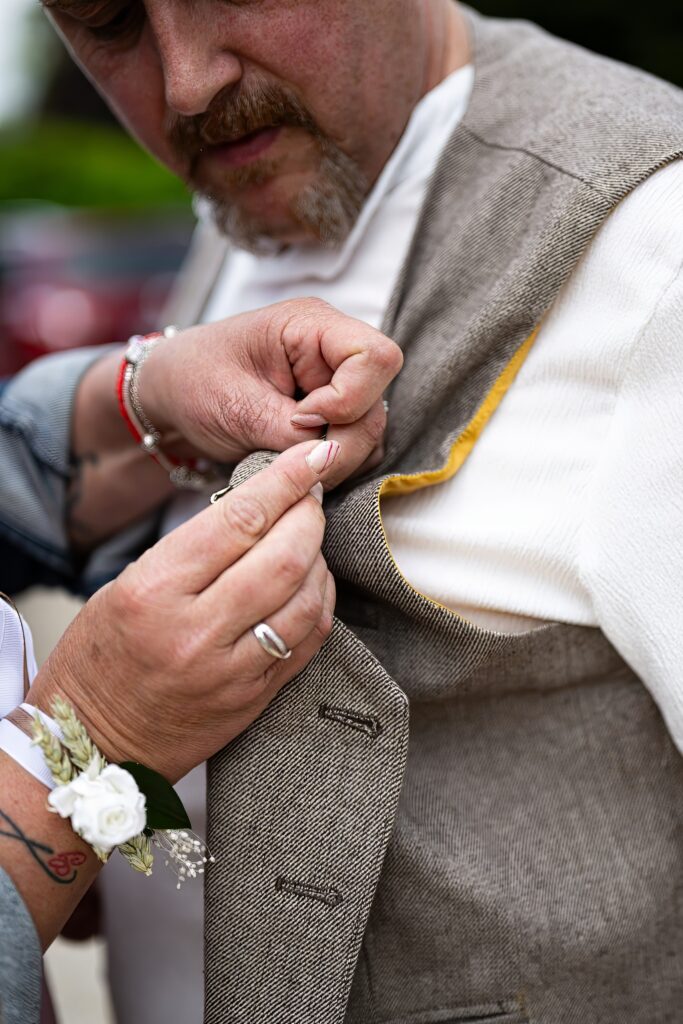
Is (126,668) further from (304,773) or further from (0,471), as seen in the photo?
(0,471)

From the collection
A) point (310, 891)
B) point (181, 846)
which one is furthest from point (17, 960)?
point (310, 891)

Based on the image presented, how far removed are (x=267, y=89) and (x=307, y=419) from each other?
58cm

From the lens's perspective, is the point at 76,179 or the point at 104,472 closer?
the point at 104,472

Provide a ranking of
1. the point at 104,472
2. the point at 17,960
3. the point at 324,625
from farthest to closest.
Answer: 1. the point at 104,472
2. the point at 324,625
3. the point at 17,960

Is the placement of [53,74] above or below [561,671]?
below

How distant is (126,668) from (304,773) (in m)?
0.28

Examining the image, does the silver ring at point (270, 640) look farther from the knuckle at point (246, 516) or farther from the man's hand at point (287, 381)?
the man's hand at point (287, 381)

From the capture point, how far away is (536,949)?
1340 mm

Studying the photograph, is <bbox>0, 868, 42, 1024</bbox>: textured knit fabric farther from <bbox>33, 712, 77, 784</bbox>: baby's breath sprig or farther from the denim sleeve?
the denim sleeve

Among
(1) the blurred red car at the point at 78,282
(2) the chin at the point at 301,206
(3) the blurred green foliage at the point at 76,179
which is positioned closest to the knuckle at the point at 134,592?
(2) the chin at the point at 301,206

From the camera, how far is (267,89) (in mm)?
1496

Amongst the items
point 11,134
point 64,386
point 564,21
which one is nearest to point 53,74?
point 11,134

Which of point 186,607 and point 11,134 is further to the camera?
point 11,134

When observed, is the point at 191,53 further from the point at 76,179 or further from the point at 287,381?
the point at 76,179
